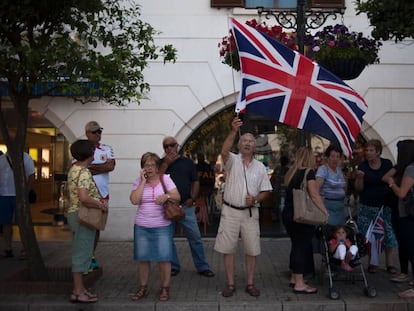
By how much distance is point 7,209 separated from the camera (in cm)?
924

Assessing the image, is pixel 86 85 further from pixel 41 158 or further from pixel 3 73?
pixel 41 158

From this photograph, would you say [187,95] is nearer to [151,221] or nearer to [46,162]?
[46,162]

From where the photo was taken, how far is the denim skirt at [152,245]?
21.7 feet

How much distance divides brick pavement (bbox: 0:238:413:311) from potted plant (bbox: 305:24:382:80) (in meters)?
2.94

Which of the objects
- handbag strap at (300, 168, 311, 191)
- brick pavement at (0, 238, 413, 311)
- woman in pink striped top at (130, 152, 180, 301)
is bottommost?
brick pavement at (0, 238, 413, 311)

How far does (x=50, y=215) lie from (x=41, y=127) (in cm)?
202

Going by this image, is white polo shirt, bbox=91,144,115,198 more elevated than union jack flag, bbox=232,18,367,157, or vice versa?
union jack flag, bbox=232,18,367,157

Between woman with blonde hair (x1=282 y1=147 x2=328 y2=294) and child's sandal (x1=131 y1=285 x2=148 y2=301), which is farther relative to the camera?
woman with blonde hair (x1=282 y1=147 x2=328 y2=294)

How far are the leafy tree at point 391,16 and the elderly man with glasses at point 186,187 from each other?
3.07 m

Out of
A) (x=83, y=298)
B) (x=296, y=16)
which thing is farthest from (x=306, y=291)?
(x=296, y=16)

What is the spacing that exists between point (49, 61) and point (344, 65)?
4.04m

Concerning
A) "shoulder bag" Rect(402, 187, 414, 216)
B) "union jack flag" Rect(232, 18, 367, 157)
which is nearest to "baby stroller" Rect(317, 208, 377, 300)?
"shoulder bag" Rect(402, 187, 414, 216)

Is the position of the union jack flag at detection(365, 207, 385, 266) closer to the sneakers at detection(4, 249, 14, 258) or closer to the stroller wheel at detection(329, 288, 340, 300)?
the stroller wheel at detection(329, 288, 340, 300)

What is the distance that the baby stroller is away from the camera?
6.78 meters
